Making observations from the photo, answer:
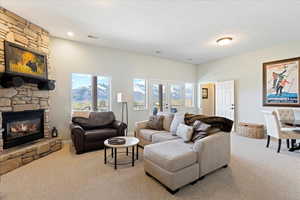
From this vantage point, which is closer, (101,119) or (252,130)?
(101,119)

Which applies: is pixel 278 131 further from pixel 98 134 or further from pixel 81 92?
pixel 81 92

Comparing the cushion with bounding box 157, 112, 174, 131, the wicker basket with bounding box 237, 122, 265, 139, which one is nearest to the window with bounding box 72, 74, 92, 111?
the cushion with bounding box 157, 112, 174, 131

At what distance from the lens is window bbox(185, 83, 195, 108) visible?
21.7 ft

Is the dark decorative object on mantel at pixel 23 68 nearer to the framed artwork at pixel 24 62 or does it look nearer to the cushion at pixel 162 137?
the framed artwork at pixel 24 62

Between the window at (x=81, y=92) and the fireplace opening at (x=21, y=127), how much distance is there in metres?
0.95

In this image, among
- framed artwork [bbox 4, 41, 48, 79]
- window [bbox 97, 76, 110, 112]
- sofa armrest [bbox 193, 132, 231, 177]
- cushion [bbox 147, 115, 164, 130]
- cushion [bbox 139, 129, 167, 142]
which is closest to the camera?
sofa armrest [bbox 193, 132, 231, 177]

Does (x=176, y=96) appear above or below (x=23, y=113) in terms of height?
above

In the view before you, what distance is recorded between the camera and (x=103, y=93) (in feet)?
15.3

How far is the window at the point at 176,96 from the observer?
20.2ft

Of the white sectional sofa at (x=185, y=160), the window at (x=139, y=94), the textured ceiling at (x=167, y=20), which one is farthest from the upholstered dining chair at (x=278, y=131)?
the window at (x=139, y=94)

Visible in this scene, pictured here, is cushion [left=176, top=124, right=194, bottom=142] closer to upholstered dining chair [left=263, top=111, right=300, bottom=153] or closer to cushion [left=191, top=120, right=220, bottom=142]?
cushion [left=191, top=120, right=220, bottom=142]

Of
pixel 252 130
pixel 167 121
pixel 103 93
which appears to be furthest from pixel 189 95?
pixel 103 93

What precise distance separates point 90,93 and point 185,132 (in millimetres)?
3172

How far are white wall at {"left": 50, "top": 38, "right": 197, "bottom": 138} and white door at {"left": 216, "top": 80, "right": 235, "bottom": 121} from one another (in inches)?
72.7
